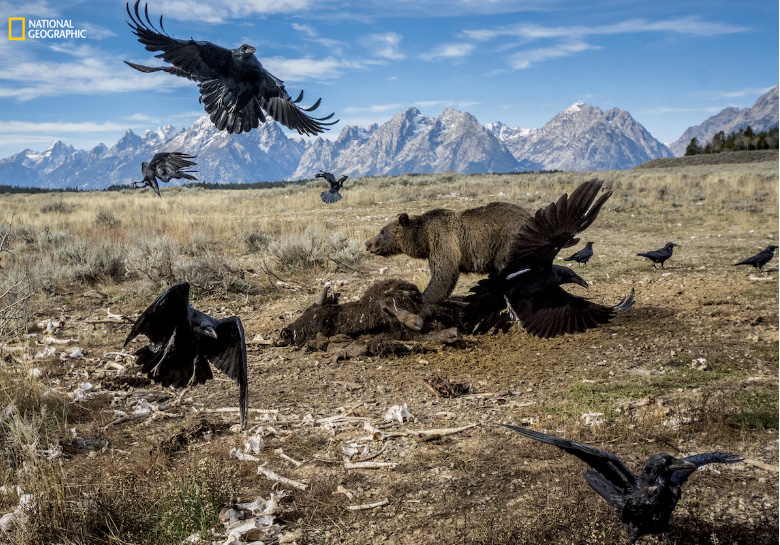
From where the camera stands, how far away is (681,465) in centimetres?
200

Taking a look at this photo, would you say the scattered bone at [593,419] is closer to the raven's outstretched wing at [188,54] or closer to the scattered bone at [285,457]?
the scattered bone at [285,457]

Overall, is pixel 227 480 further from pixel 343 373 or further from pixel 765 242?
pixel 765 242

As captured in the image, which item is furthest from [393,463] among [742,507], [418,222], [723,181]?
[723,181]

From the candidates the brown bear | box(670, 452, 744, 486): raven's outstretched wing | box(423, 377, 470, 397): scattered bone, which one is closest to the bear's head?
the brown bear

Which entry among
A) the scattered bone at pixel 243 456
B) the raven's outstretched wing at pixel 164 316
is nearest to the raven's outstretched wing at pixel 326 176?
the scattered bone at pixel 243 456

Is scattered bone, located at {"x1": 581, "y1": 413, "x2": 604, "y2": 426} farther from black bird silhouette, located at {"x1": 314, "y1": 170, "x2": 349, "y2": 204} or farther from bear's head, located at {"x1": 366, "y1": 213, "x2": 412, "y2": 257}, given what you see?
black bird silhouette, located at {"x1": 314, "y1": 170, "x2": 349, "y2": 204}

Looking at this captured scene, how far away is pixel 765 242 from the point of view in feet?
39.6

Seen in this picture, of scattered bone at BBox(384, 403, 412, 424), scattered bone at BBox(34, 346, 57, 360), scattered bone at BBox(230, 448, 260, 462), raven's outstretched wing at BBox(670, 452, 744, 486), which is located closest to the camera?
raven's outstretched wing at BBox(670, 452, 744, 486)

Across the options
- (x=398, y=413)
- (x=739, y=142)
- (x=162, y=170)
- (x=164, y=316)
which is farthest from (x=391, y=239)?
(x=739, y=142)

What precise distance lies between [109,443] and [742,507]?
4.14m

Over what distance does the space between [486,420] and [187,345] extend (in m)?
2.47

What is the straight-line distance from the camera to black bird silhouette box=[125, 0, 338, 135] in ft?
8.01

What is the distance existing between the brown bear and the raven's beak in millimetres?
3571

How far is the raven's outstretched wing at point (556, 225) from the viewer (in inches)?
92.4
